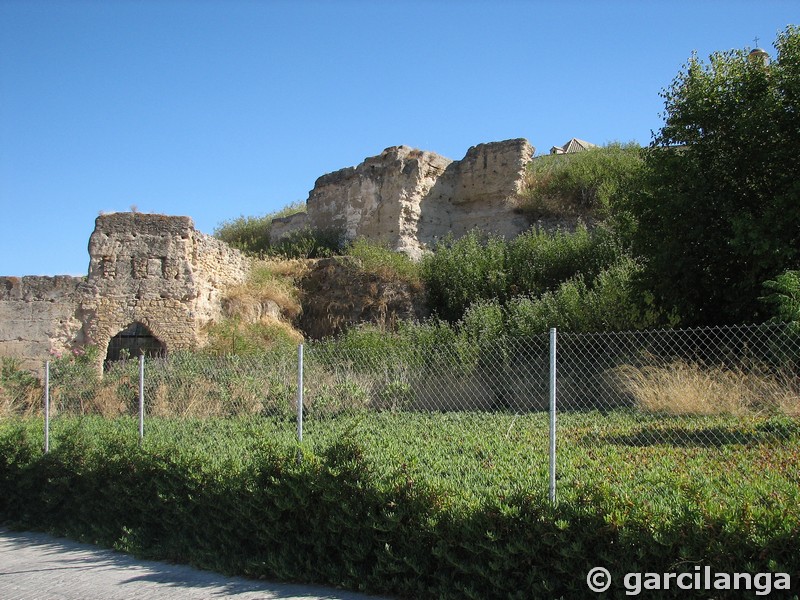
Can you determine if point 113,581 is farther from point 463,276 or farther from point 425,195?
point 425,195

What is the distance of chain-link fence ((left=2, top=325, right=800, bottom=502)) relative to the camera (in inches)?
268

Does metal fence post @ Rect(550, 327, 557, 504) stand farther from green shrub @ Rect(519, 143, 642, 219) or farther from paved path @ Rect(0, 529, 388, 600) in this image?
green shrub @ Rect(519, 143, 642, 219)

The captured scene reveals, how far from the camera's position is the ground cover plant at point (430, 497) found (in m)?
4.36

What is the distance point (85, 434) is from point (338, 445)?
13.2ft

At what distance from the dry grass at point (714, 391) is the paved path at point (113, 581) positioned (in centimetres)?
488

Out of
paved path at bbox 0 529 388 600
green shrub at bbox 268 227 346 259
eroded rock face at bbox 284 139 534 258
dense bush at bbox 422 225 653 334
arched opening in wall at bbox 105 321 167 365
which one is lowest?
paved path at bbox 0 529 388 600

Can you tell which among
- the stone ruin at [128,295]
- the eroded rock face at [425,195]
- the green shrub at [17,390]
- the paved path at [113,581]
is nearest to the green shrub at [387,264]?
the eroded rock face at [425,195]

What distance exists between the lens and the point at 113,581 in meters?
5.90

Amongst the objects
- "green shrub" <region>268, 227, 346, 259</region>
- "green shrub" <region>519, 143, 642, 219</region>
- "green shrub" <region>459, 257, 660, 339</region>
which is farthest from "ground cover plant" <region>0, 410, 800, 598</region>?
"green shrub" <region>268, 227, 346, 259</region>

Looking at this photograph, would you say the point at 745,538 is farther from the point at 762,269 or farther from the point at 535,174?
the point at 535,174

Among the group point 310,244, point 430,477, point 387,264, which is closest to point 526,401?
point 430,477

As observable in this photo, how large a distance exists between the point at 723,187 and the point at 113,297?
12.6 metres

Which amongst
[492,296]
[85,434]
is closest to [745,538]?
[85,434]

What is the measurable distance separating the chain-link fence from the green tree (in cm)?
146
